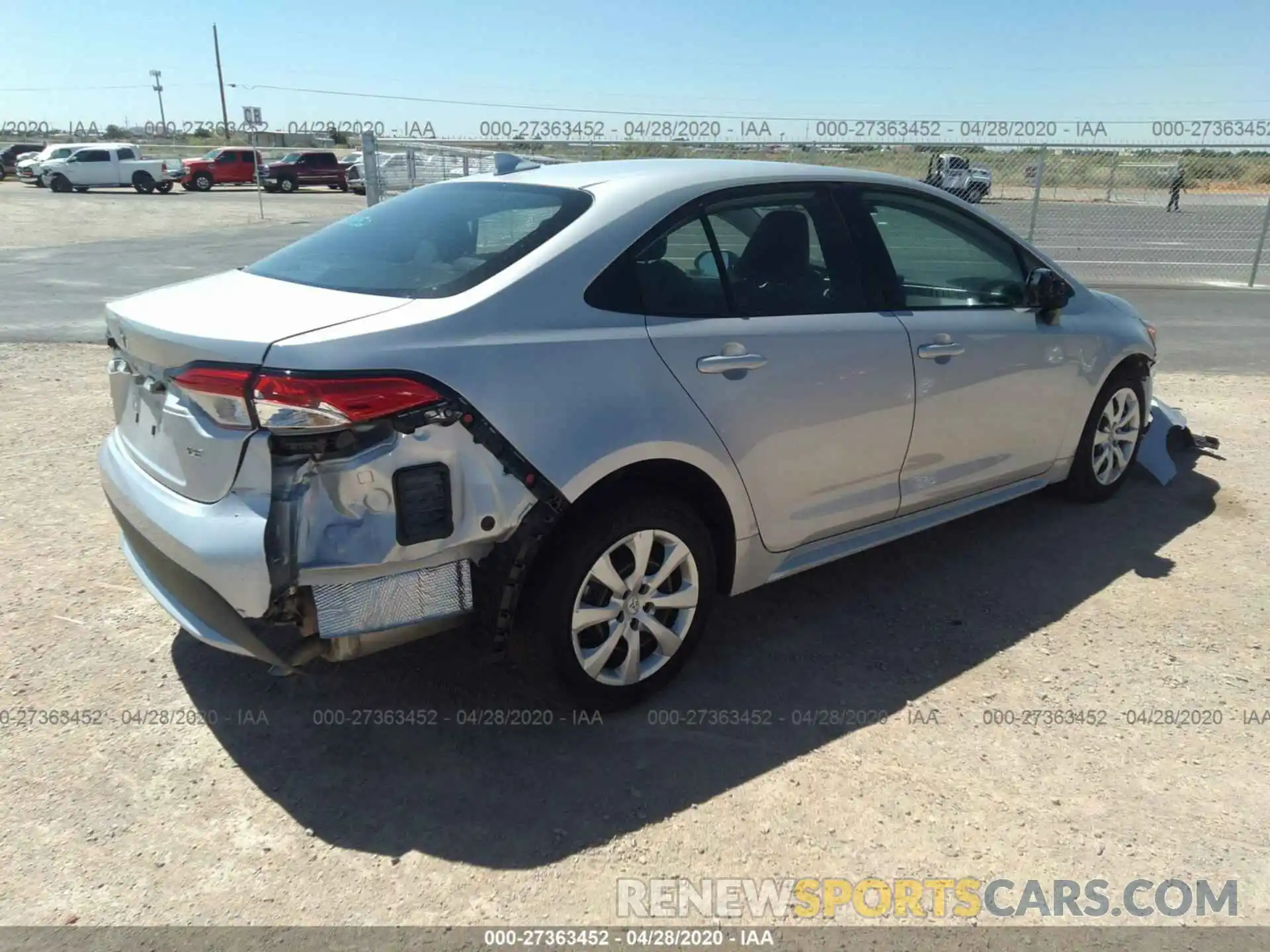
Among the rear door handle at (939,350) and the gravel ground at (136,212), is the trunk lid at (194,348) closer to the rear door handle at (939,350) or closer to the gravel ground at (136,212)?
the rear door handle at (939,350)

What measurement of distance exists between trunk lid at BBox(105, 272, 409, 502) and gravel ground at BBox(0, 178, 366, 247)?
1842 centimetres

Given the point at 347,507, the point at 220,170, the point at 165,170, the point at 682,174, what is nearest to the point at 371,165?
the point at 682,174

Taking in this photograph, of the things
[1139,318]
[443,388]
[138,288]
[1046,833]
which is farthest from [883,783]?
[138,288]

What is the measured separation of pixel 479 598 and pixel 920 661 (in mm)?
1772

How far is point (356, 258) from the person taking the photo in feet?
10.7

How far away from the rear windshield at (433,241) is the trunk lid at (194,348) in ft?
0.43

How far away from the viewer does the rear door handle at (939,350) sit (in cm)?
378

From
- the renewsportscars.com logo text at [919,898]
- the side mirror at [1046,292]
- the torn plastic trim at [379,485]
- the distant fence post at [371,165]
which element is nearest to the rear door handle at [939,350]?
the side mirror at [1046,292]

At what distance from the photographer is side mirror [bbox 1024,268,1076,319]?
14.0 ft

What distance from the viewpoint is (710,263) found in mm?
3354

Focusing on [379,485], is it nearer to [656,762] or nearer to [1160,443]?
[656,762]

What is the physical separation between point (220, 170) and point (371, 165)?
109ft

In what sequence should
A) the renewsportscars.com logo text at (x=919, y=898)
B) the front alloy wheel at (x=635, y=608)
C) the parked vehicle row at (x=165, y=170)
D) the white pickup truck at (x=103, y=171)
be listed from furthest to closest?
the parked vehicle row at (x=165, y=170) < the white pickup truck at (x=103, y=171) < the front alloy wheel at (x=635, y=608) < the renewsportscars.com logo text at (x=919, y=898)

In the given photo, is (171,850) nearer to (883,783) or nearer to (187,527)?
(187,527)
